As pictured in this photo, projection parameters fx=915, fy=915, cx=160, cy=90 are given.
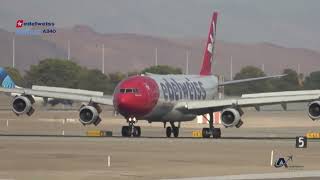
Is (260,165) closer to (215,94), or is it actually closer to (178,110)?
(178,110)

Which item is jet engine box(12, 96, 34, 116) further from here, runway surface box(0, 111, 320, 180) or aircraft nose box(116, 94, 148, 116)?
runway surface box(0, 111, 320, 180)

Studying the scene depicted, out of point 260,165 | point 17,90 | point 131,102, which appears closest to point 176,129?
point 131,102

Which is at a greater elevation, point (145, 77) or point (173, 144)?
point (145, 77)

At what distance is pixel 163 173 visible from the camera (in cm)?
3850

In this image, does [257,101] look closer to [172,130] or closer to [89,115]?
[172,130]

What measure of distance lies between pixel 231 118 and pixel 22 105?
1679 centimetres

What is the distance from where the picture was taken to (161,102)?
71812mm

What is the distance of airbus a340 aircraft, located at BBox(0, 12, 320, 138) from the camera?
226ft

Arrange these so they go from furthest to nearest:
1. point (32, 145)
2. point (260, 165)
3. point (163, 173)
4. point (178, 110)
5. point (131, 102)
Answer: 1. point (178, 110)
2. point (131, 102)
3. point (32, 145)
4. point (260, 165)
5. point (163, 173)

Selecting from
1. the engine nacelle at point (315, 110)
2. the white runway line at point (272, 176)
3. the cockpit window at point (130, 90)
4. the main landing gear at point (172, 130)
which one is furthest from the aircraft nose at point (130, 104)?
the white runway line at point (272, 176)

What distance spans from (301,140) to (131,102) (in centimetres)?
1681

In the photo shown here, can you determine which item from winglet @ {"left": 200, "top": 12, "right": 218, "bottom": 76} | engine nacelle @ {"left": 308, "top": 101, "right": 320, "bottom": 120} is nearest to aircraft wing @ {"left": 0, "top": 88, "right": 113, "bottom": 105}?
winglet @ {"left": 200, "top": 12, "right": 218, "bottom": 76}

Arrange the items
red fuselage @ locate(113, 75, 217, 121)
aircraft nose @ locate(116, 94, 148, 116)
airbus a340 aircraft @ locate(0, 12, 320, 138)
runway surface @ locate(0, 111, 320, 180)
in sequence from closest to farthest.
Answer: runway surface @ locate(0, 111, 320, 180)
aircraft nose @ locate(116, 94, 148, 116)
airbus a340 aircraft @ locate(0, 12, 320, 138)
red fuselage @ locate(113, 75, 217, 121)

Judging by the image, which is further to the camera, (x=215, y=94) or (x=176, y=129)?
(x=215, y=94)
